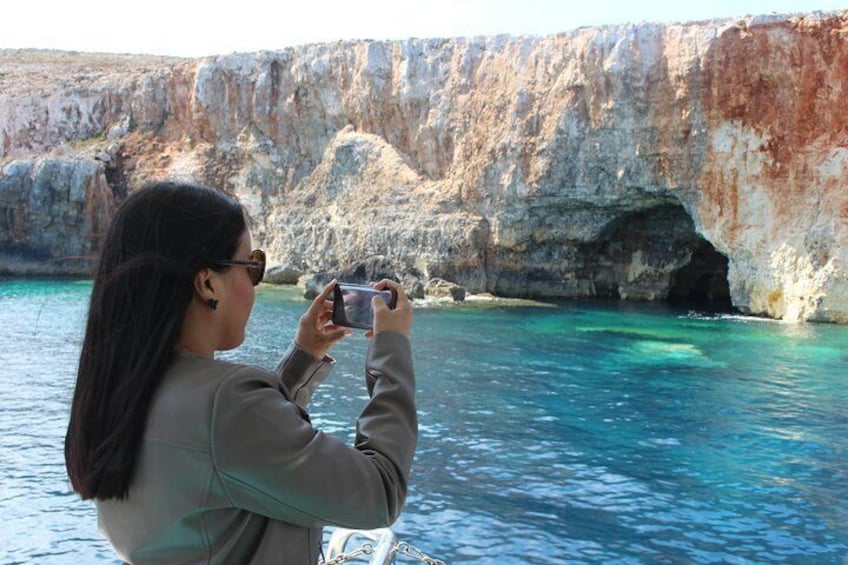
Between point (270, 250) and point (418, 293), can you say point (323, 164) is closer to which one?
point (270, 250)

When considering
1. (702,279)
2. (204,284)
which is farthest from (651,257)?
(204,284)

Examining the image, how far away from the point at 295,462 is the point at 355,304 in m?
0.72

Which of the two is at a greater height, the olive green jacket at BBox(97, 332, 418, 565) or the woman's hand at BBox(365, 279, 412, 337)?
the woman's hand at BBox(365, 279, 412, 337)

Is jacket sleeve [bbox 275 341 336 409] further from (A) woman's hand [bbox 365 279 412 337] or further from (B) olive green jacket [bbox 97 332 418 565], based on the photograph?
(B) olive green jacket [bbox 97 332 418 565]

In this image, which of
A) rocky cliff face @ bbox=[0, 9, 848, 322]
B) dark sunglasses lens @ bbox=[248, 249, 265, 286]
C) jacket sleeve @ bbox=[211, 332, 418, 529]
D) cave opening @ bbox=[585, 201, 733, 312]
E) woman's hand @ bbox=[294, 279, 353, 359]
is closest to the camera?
jacket sleeve @ bbox=[211, 332, 418, 529]

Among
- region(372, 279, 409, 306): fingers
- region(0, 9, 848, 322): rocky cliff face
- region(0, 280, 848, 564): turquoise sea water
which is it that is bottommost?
region(0, 280, 848, 564): turquoise sea water

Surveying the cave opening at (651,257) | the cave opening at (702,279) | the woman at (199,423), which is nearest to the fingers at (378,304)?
the woman at (199,423)

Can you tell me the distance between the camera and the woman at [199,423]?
1.74m

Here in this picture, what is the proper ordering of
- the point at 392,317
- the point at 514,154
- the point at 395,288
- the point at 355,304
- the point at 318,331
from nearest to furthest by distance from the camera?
the point at 392,317 → the point at 395,288 → the point at 355,304 → the point at 318,331 → the point at 514,154

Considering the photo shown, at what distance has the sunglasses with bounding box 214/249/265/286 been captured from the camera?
6.49ft

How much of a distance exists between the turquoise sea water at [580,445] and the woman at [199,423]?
35cm

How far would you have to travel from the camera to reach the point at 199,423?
5.66 ft

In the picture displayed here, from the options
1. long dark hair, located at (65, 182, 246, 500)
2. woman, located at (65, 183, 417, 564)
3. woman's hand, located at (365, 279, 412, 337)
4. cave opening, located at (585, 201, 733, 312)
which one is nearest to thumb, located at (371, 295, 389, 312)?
woman's hand, located at (365, 279, 412, 337)

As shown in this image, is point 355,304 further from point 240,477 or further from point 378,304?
point 240,477
